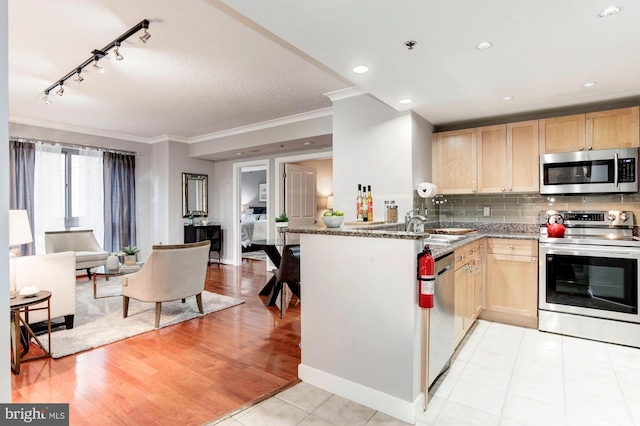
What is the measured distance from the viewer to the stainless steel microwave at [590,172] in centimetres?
318

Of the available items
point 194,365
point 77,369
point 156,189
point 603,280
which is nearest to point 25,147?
point 156,189

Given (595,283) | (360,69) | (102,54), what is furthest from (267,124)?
(595,283)

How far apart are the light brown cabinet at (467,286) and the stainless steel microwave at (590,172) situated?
0.95 m

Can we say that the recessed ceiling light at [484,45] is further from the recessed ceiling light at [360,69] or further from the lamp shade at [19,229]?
the lamp shade at [19,229]

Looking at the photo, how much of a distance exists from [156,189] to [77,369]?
15.6 feet

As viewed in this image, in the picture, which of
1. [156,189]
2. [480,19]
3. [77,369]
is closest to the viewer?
[480,19]

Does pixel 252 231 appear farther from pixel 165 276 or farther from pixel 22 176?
pixel 165 276

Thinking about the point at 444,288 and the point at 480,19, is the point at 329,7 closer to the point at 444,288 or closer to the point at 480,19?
the point at 480,19

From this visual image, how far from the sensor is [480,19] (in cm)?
192

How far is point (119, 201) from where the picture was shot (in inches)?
256

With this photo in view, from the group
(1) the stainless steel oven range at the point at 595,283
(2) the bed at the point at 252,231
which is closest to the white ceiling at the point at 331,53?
(1) the stainless steel oven range at the point at 595,283

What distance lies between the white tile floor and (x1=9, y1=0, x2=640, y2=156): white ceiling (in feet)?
7.41

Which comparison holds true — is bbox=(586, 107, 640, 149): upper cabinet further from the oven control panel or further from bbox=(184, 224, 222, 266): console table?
bbox=(184, 224, 222, 266): console table

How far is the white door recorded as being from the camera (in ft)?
20.7
